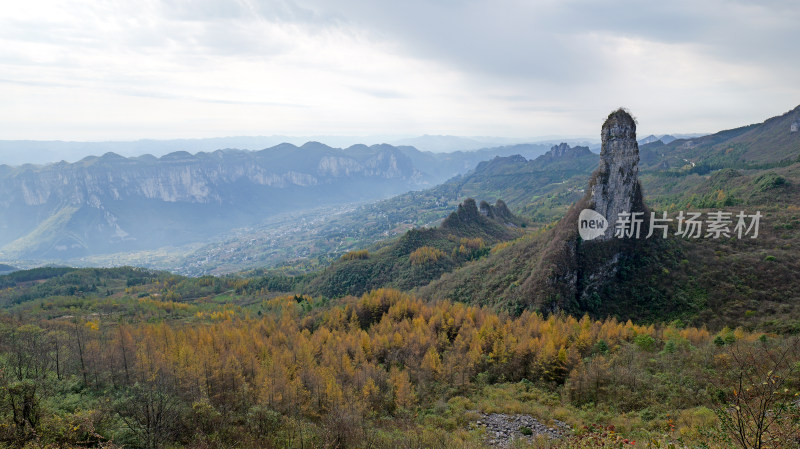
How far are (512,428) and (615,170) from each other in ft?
222

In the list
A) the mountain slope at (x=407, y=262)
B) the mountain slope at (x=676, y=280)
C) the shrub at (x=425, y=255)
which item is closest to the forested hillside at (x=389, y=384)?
the mountain slope at (x=676, y=280)

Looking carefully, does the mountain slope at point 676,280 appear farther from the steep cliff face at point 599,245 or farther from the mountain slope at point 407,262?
the mountain slope at point 407,262

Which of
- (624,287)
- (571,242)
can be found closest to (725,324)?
(624,287)

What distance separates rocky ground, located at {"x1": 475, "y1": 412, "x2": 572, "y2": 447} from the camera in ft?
108

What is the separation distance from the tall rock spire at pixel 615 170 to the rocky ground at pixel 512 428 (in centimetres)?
5903

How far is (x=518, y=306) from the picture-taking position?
251ft

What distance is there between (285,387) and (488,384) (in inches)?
1038

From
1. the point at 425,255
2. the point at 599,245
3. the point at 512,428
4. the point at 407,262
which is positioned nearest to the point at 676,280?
the point at 599,245

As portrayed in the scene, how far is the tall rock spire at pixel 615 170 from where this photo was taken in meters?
80.3

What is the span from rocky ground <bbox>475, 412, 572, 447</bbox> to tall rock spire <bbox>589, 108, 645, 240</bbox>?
2324 inches

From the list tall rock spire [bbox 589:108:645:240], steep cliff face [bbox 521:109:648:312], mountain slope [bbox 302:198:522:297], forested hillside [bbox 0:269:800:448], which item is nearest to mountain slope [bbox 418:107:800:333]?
steep cliff face [bbox 521:109:648:312]

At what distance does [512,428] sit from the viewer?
34.8 metres

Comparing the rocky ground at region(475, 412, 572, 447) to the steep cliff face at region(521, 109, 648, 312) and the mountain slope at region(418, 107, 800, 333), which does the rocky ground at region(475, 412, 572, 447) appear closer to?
the mountain slope at region(418, 107, 800, 333)

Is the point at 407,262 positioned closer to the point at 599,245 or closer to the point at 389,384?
the point at 599,245
